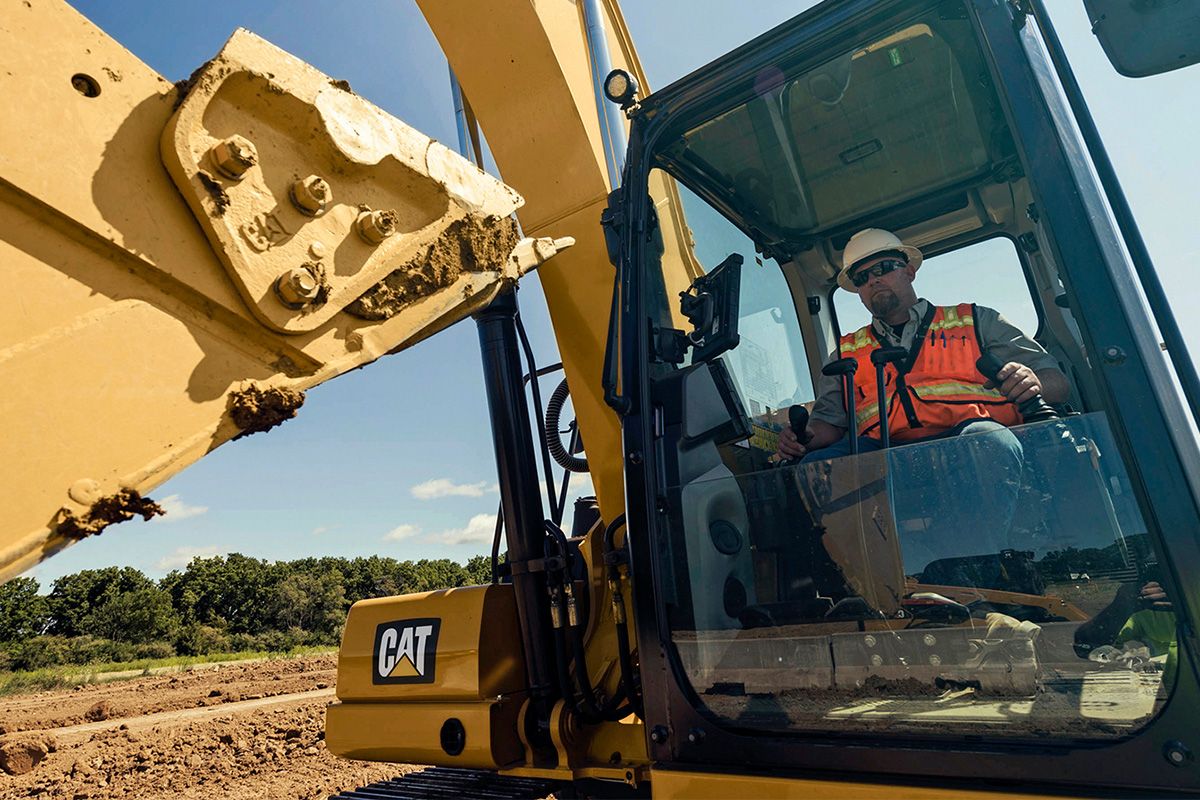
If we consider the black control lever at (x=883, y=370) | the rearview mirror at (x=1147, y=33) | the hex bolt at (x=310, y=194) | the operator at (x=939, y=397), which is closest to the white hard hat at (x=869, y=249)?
the operator at (x=939, y=397)

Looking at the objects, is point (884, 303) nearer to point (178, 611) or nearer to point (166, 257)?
point (166, 257)

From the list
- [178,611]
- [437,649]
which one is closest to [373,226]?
[437,649]

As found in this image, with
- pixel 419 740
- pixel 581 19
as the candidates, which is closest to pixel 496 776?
pixel 419 740

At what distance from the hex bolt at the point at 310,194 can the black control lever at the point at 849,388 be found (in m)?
1.30

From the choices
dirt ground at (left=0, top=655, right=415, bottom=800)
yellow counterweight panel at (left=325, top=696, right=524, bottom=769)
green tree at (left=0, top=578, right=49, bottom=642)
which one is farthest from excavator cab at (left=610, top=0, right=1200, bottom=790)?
green tree at (left=0, top=578, right=49, bottom=642)

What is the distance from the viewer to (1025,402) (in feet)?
6.58

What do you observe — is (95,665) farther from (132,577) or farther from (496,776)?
(496,776)

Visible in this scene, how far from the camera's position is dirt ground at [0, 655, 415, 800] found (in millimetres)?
6191

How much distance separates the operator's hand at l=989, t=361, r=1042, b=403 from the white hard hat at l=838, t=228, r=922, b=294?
0.61 meters

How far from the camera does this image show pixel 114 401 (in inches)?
51.5

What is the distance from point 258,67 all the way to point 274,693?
11.7 meters

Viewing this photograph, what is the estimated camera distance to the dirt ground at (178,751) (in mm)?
6191

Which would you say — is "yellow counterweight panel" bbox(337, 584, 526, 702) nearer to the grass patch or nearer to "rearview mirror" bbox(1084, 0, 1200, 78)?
"rearview mirror" bbox(1084, 0, 1200, 78)

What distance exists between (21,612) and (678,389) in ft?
93.3
